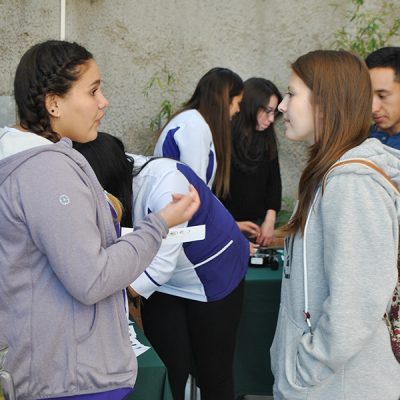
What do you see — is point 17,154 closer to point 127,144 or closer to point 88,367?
point 88,367

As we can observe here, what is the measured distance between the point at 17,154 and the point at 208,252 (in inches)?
39.5

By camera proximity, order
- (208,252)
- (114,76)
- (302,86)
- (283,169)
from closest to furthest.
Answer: (302,86), (208,252), (114,76), (283,169)

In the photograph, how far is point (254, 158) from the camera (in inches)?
142

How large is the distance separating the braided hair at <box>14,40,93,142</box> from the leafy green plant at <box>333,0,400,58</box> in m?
3.29

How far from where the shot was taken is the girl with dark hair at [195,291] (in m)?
1.93

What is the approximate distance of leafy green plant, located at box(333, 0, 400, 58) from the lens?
4246mm

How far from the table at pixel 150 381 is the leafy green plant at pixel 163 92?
2679 millimetres

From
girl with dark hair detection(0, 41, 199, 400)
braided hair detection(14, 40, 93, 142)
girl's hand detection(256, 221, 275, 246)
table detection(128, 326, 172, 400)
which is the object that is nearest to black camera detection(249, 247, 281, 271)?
girl's hand detection(256, 221, 275, 246)

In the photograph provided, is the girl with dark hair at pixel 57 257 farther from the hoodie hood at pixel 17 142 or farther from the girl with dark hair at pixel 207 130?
the girl with dark hair at pixel 207 130

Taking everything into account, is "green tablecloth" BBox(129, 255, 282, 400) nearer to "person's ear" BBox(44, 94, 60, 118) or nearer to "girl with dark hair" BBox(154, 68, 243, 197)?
"girl with dark hair" BBox(154, 68, 243, 197)

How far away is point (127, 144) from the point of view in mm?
4242

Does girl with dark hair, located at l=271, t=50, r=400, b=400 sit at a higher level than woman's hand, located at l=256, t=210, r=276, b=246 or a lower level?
higher

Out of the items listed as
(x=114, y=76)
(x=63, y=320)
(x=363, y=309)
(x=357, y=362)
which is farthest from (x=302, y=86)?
(x=114, y=76)

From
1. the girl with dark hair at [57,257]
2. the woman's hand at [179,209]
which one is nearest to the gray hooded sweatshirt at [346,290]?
the woman's hand at [179,209]
